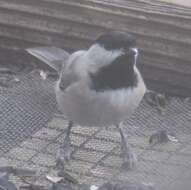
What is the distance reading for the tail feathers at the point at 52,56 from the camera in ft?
19.6

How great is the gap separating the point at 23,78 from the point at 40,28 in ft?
1.33

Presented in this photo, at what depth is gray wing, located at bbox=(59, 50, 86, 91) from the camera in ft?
17.6

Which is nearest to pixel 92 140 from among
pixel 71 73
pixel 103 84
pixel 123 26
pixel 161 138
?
pixel 161 138

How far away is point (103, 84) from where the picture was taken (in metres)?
5.21

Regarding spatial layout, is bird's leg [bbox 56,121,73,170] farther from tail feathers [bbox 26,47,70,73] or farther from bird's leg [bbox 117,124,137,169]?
tail feathers [bbox 26,47,70,73]

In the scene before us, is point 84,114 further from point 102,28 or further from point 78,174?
point 102,28

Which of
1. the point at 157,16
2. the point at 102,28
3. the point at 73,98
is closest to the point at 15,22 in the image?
the point at 102,28

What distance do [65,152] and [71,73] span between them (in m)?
0.53

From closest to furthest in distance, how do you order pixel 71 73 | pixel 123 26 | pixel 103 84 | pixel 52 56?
pixel 103 84, pixel 71 73, pixel 52 56, pixel 123 26

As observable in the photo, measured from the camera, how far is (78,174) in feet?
17.9

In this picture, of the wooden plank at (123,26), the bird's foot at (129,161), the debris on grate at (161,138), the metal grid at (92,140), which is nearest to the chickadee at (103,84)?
the bird's foot at (129,161)

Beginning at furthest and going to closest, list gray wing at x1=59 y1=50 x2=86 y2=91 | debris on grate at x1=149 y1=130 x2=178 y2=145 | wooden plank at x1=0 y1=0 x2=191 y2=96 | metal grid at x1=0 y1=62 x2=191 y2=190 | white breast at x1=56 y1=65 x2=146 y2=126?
wooden plank at x1=0 y1=0 x2=191 y2=96 → debris on grate at x1=149 y1=130 x2=178 y2=145 → metal grid at x1=0 y1=62 x2=191 y2=190 → gray wing at x1=59 y1=50 x2=86 y2=91 → white breast at x1=56 y1=65 x2=146 y2=126

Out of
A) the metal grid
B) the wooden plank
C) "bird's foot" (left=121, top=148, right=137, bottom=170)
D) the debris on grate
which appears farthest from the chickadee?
the wooden plank

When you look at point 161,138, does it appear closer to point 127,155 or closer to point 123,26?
point 127,155
